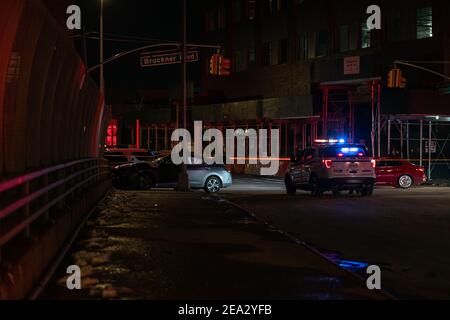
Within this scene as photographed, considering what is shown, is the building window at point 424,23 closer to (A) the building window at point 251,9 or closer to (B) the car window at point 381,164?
(B) the car window at point 381,164

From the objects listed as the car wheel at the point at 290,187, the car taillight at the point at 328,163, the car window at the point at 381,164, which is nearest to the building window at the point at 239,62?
the car window at the point at 381,164

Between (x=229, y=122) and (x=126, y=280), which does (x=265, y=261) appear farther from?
(x=229, y=122)

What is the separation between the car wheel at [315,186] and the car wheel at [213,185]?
4241 mm

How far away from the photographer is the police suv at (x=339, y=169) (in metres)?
23.5

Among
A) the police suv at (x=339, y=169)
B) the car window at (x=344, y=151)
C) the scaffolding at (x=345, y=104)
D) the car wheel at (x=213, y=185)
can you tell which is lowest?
the car wheel at (x=213, y=185)

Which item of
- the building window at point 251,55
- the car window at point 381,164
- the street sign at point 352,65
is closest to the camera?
the car window at point 381,164

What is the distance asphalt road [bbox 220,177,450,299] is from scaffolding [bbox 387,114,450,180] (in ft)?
58.0

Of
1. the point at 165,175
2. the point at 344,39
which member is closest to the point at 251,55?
the point at 344,39

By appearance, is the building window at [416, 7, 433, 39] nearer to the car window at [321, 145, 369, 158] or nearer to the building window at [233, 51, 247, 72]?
the car window at [321, 145, 369, 158]

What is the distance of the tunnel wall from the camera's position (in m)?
7.55

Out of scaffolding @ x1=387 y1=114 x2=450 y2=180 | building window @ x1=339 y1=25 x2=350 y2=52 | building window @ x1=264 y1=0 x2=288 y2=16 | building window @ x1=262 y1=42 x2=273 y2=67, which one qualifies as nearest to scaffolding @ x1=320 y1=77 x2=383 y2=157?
scaffolding @ x1=387 y1=114 x2=450 y2=180

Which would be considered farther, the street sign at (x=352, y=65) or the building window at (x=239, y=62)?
the building window at (x=239, y=62)

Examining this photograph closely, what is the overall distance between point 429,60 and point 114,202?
92.3ft
